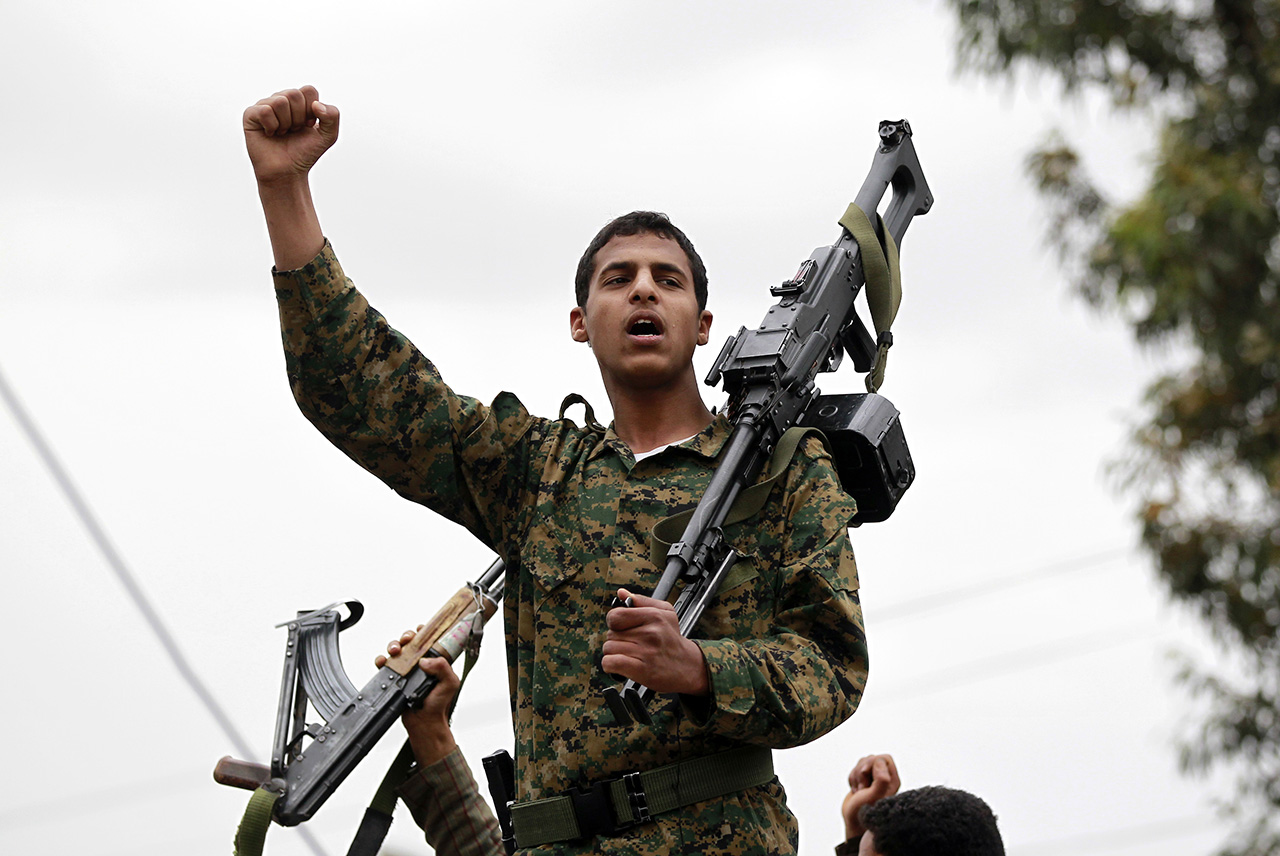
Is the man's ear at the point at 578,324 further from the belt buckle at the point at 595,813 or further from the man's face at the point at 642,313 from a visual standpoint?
the belt buckle at the point at 595,813

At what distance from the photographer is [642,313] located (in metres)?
3.40

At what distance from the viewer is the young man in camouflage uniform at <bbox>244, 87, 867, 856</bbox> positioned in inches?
111

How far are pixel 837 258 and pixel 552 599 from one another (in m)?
1.38

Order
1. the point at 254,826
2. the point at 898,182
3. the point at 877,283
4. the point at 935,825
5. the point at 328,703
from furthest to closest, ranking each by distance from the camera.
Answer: the point at 328,703 → the point at 898,182 → the point at 254,826 → the point at 877,283 → the point at 935,825

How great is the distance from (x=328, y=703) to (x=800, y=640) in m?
2.79

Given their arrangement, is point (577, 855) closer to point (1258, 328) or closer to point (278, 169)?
point (278, 169)

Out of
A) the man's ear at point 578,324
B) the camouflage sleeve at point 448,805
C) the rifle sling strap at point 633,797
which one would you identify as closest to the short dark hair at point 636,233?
the man's ear at point 578,324

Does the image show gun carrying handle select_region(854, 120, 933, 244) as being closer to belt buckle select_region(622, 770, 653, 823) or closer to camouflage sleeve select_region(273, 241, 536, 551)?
camouflage sleeve select_region(273, 241, 536, 551)

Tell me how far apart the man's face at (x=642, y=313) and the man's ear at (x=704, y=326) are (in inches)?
1.3

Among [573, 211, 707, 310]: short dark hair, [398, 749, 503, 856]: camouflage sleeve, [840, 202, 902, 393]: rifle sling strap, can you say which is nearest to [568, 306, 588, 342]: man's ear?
[573, 211, 707, 310]: short dark hair

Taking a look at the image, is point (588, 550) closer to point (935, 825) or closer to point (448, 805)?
point (935, 825)

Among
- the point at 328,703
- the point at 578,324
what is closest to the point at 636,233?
the point at 578,324

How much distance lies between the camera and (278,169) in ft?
10.1

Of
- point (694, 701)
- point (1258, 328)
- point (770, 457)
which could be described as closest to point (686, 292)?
point (770, 457)
